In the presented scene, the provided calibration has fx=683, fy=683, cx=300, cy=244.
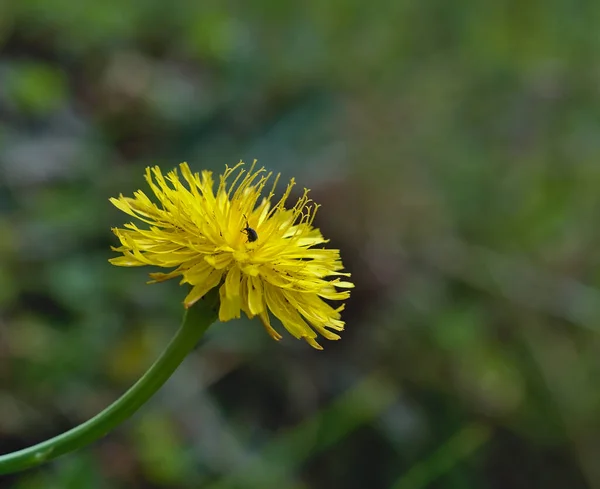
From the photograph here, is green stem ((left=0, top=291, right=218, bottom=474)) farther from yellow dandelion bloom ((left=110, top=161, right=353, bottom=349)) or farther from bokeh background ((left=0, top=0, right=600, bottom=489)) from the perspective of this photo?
bokeh background ((left=0, top=0, right=600, bottom=489))

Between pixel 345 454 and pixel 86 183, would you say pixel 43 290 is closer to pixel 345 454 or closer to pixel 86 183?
pixel 86 183

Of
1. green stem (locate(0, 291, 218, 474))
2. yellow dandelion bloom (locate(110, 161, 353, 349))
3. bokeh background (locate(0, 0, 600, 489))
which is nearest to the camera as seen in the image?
green stem (locate(0, 291, 218, 474))

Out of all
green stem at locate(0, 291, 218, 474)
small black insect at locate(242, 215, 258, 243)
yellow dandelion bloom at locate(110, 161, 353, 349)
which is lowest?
green stem at locate(0, 291, 218, 474)

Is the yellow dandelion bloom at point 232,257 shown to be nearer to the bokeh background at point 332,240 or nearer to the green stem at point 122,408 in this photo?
the green stem at point 122,408

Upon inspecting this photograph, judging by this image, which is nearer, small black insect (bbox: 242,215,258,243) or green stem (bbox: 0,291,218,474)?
green stem (bbox: 0,291,218,474)

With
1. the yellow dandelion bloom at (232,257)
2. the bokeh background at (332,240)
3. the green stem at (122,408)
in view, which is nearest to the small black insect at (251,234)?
the yellow dandelion bloom at (232,257)

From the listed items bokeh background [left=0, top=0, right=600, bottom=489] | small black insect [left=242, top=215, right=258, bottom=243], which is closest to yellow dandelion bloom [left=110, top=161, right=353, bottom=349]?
small black insect [left=242, top=215, right=258, bottom=243]

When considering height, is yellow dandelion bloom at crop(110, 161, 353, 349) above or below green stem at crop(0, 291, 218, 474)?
above

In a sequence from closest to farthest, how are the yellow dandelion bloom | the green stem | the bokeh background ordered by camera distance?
the green stem < the yellow dandelion bloom < the bokeh background
